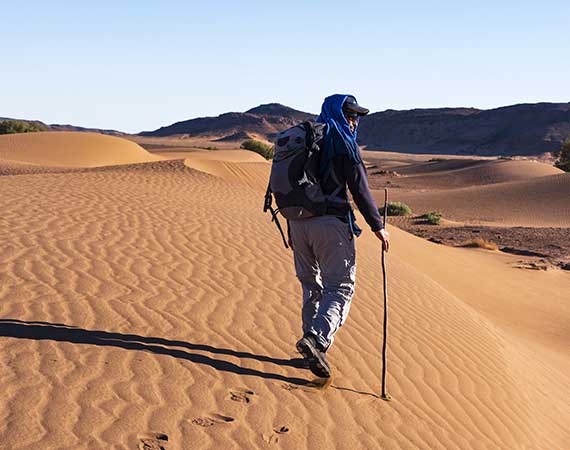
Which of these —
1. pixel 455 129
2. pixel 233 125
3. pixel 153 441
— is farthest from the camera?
pixel 233 125

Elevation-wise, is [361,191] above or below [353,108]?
below

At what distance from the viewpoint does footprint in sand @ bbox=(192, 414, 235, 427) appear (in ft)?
14.2

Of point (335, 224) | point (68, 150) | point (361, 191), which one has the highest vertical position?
point (361, 191)

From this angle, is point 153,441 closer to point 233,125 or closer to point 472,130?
point 472,130

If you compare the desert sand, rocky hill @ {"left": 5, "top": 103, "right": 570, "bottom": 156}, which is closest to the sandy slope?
the desert sand

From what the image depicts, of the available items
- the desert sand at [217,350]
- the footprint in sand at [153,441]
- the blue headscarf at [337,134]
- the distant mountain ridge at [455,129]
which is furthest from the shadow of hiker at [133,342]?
the distant mountain ridge at [455,129]

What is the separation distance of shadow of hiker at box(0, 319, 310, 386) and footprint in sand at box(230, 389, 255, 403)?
30cm

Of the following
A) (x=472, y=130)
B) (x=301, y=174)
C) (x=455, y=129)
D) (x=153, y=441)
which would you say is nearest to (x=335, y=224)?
(x=301, y=174)

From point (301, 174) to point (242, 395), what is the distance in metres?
1.49

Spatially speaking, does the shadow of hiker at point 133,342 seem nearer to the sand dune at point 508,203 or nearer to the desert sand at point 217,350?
the desert sand at point 217,350

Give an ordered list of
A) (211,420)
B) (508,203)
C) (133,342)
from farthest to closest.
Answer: (508,203), (133,342), (211,420)

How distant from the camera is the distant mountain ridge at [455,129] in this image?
112281mm

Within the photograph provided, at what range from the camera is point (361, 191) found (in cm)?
501

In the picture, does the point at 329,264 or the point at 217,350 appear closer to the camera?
the point at 329,264
